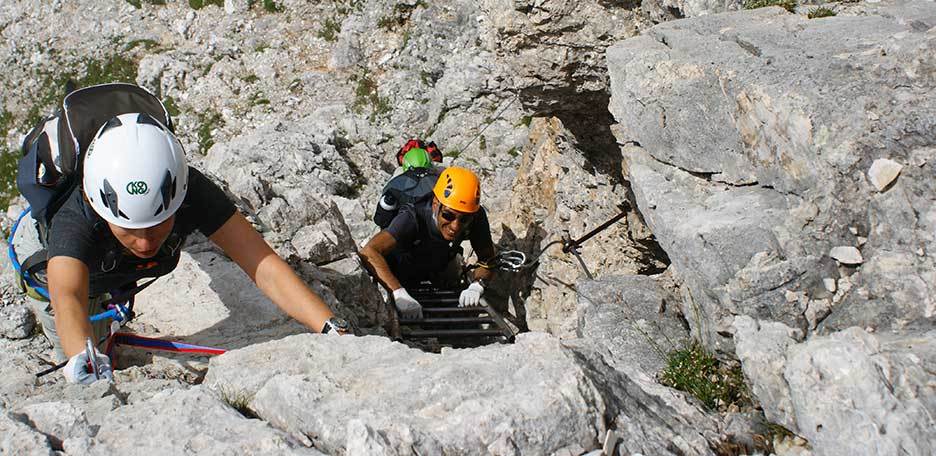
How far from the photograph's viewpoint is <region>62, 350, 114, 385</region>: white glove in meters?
3.90

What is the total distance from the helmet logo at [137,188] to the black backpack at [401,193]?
500 cm

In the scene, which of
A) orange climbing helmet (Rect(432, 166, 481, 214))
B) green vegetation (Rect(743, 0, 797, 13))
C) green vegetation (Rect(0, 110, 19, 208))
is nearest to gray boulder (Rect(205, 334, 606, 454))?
green vegetation (Rect(743, 0, 797, 13))

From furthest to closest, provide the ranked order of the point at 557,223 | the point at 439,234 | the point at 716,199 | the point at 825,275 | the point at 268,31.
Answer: the point at 268,31
the point at 557,223
the point at 439,234
the point at 716,199
the point at 825,275

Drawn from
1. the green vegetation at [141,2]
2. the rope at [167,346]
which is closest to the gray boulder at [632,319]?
the rope at [167,346]

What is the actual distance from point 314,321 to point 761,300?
264cm

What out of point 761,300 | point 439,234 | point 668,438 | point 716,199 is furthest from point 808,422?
point 439,234

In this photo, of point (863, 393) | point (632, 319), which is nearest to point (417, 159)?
point (632, 319)

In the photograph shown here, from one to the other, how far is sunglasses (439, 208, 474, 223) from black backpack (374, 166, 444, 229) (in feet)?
1.52

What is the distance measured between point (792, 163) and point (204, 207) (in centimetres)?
360

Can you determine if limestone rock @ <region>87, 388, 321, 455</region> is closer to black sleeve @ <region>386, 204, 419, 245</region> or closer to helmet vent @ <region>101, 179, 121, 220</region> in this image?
helmet vent @ <region>101, 179, 121, 220</region>

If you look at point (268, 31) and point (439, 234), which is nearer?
point (439, 234)

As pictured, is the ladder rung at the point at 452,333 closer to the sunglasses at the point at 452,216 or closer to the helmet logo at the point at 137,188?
the sunglasses at the point at 452,216

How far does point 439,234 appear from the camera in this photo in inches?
354

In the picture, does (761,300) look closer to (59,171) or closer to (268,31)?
(59,171)
